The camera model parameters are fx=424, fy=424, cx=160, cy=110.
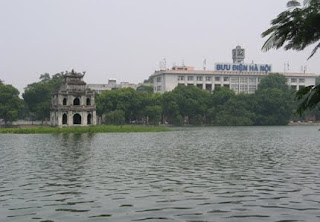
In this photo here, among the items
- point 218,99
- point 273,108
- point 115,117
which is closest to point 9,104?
point 115,117

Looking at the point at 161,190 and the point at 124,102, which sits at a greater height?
the point at 124,102

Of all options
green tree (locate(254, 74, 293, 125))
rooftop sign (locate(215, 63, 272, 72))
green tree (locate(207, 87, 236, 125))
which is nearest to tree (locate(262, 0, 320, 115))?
green tree (locate(207, 87, 236, 125))

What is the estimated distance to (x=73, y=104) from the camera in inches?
4065

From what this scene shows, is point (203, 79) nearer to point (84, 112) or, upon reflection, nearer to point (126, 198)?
point (84, 112)

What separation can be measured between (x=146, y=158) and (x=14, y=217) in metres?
20.6

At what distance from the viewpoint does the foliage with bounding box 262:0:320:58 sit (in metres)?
8.59

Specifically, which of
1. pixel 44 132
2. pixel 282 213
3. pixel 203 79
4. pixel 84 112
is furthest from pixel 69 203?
pixel 203 79

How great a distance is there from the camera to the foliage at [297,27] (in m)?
8.59

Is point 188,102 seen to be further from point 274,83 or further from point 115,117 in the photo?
point 274,83

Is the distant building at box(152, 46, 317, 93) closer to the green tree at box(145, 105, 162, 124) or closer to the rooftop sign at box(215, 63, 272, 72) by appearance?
the rooftop sign at box(215, 63, 272, 72)

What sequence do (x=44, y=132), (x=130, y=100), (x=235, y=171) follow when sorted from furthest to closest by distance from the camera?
(x=130, y=100), (x=44, y=132), (x=235, y=171)

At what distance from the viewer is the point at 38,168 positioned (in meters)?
29.0

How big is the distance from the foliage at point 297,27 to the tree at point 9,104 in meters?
112

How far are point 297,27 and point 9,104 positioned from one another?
11470 centimetres
